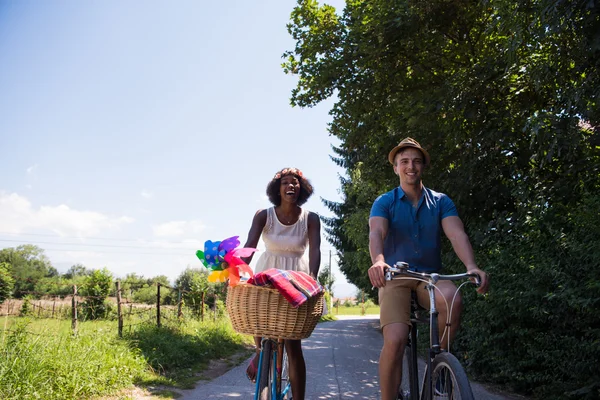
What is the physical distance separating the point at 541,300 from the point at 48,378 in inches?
200

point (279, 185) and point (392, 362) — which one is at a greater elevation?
point (279, 185)

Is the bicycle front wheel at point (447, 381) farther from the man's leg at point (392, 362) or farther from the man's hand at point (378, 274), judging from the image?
the man's hand at point (378, 274)

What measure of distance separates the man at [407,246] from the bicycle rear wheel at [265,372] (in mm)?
771

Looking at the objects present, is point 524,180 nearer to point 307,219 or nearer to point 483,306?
point 483,306

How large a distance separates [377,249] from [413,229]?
360mm

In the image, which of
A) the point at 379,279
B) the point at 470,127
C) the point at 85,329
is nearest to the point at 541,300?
the point at 379,279

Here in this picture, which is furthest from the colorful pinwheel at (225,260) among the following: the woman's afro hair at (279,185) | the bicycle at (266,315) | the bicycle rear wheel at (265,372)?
the woman's afro hair at (279,185)

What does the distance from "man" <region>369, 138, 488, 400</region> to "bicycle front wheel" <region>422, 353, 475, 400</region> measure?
0.88 feet

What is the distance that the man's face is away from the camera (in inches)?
143

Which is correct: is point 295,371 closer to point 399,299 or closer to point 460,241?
point 399,299

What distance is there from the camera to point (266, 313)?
335 centimetres

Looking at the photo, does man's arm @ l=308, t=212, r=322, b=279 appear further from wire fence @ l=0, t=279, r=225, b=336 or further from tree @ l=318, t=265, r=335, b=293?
tree @ l=318, t=265, r=335, b=293

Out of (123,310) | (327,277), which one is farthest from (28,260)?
(123,310)

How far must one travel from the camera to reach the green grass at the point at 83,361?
4879 mm
